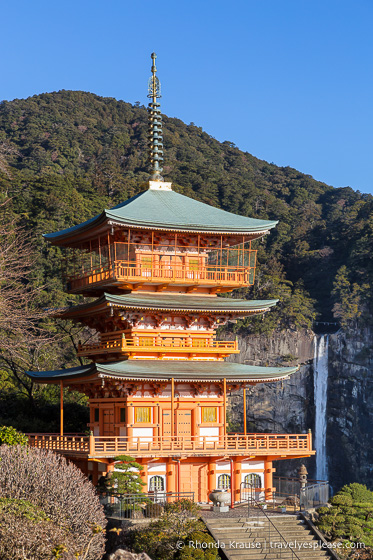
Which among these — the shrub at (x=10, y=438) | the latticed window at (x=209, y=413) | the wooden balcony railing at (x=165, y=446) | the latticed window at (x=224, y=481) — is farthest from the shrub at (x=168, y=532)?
the latticed window at (x=209, y=413)

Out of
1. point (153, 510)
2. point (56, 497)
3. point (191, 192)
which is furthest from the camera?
point (191, 192)

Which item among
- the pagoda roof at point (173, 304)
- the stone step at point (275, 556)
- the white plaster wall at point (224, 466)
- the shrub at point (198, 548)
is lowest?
the stone step at point (275, 556)

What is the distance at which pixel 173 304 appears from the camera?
3216 centimetres

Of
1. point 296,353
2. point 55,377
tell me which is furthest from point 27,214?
point 55,377

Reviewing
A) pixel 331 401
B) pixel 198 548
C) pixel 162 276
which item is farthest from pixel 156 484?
pixel 331 401

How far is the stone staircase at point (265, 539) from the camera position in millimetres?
26094

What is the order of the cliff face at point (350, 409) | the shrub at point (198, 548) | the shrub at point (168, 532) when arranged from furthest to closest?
the cliff face at point (350, 409) → the shrub at point (168, 532) → the shrub at point (198, 548)

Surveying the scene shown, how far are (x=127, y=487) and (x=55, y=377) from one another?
23.6 ft

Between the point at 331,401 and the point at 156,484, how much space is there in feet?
115

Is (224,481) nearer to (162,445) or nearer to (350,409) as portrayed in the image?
(162,445)

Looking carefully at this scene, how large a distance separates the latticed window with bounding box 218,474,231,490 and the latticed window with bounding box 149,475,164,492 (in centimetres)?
239

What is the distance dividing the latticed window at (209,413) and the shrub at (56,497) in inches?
352

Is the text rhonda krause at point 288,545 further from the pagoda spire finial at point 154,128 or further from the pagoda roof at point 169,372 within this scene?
the pagoda spire finial at point 154,128

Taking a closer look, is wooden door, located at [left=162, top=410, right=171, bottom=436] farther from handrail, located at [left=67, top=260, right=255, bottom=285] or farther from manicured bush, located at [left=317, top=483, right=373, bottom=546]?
manicured bush, located at [left=317, top=483, right=373, bottom=546]
